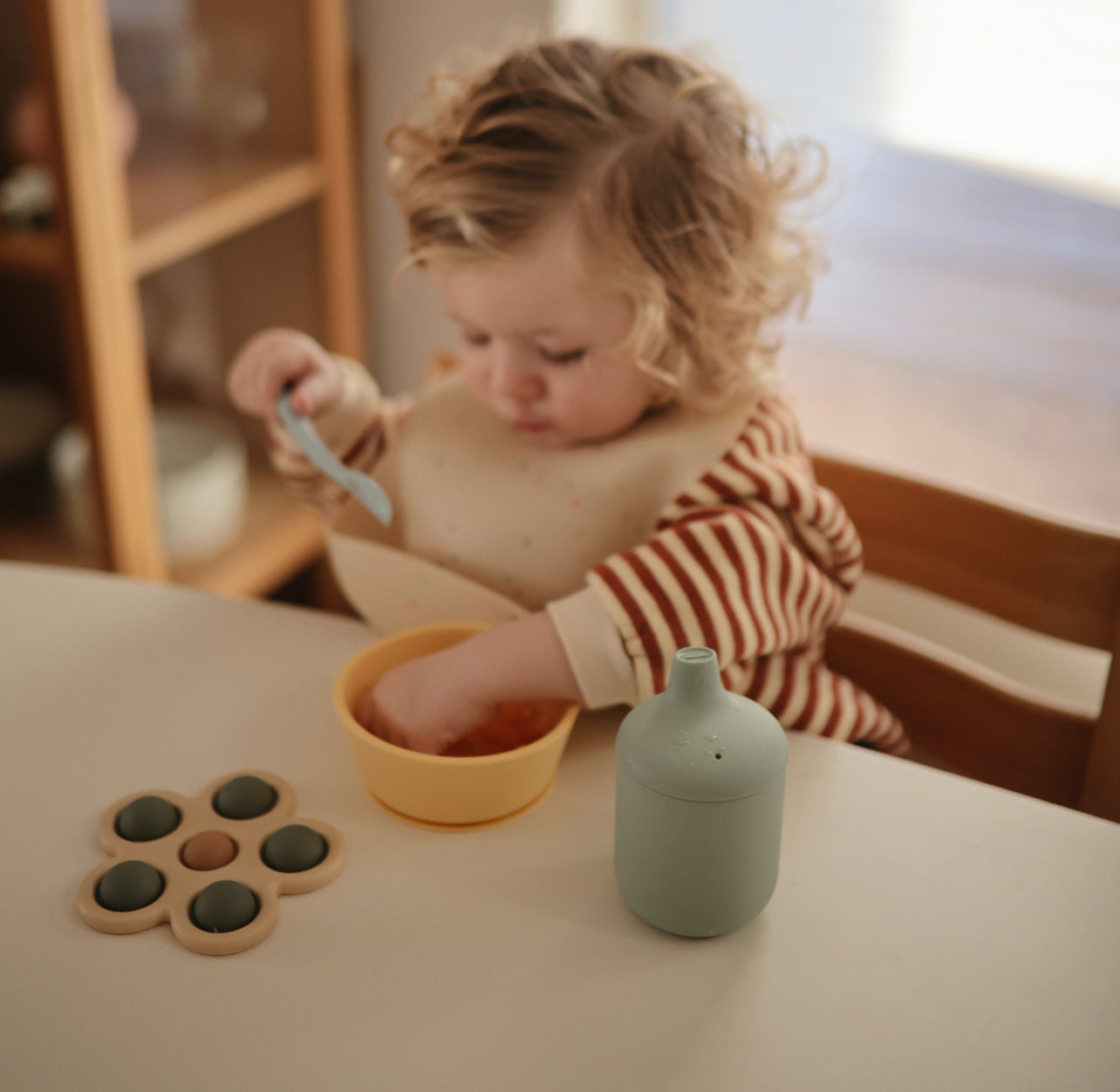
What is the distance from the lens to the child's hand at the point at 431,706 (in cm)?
74

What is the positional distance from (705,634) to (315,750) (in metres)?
0.26

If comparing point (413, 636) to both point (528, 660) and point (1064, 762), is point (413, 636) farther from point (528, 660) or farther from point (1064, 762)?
point (1064, 762)

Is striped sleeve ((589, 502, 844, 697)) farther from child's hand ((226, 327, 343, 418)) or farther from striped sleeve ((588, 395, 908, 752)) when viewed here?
child's hand ((226, 327, 343, 418))

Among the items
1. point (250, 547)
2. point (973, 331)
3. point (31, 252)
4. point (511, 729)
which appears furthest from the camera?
point (250, 547)

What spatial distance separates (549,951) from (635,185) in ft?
1.59

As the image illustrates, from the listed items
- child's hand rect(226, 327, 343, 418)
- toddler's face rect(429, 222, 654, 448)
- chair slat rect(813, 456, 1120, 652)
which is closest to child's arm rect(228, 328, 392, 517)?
child's hand rect(226, 327, 343, 418)

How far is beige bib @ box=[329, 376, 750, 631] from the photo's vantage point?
2.91ft

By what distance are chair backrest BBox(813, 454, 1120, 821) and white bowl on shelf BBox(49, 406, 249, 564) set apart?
1.01 meters

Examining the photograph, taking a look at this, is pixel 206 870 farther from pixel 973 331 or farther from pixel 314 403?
pixel 973 331

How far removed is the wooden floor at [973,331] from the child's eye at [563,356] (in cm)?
79

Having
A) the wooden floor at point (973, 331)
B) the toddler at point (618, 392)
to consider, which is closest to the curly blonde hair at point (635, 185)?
the toddler at point (618, 392)

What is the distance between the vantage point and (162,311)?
1.64 metres

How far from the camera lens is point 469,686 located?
744mm

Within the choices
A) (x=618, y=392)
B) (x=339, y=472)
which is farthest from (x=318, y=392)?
(x=618, y=392)
